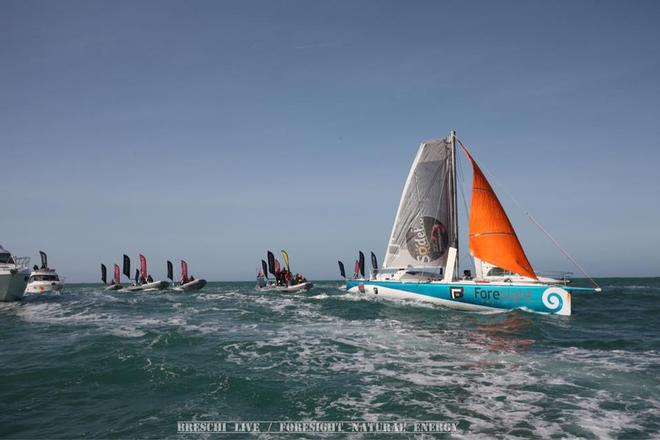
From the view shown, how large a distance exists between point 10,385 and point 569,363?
17254 millimetres

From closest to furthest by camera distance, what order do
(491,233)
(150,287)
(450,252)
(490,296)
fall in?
(490,296) < (491,233) < (450,252) < (150,287)

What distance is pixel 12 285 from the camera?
3512 centimetres

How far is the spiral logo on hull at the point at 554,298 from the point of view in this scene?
2531cm

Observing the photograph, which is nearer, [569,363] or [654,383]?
[654,383]

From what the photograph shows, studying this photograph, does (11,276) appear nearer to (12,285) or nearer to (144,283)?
(12,285)

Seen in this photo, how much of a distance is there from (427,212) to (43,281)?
50.7 meters

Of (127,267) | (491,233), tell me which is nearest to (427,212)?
(491,233)

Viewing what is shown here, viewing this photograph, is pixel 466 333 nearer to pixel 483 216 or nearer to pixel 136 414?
pixel 483 216

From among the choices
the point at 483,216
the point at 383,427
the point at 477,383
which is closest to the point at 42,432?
the point at 383,427

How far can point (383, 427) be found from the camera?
8.94 meters

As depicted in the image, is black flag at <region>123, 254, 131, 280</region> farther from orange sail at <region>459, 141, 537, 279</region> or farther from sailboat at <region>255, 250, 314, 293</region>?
orange sail at <region>459, 141, 537, 279</region>

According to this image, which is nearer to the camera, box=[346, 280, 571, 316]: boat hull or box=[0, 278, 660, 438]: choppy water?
box=[0, 278, 660, 438]: choppy water

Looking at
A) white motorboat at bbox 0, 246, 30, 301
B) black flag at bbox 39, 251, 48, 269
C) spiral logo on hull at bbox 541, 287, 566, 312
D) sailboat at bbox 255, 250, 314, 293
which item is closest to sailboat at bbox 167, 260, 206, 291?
sailboat at bbox 255, 250, 314, 293

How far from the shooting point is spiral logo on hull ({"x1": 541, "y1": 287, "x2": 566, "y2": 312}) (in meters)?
25.3
